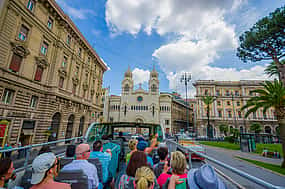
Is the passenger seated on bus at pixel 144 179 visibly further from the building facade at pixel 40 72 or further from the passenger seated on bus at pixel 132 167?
the building facade at pixel 40 72

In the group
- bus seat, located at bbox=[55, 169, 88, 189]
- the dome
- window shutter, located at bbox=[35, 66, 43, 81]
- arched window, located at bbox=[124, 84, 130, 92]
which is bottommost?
bus seat, located at bbox=[55, 169, 88, 189]

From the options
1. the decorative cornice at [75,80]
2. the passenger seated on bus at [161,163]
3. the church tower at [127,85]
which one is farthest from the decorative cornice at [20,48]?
the church tower at [127,85]

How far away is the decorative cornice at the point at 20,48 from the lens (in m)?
12.1

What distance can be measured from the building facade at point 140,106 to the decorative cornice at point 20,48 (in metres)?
35.4

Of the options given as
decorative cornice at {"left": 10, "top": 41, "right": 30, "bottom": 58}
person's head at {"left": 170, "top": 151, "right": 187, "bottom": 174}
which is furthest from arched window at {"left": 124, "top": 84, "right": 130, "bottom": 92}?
person's head at {"left": 170, "top": 151, "right": 187, "bottom": 174}

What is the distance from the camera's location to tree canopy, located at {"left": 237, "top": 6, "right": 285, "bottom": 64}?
1619 cm

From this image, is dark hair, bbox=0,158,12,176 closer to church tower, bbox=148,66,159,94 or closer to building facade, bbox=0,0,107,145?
building facade, bbox=0,0,107,145

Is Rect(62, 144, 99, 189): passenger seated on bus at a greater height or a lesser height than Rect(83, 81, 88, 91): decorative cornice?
lesser

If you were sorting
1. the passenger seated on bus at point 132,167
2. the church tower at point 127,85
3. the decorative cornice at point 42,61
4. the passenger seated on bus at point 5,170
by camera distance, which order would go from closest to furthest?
the passenger seated on bus at point 5,170
the passenger seated on bus at point 132,167
the decorative cornice at point 42,61
the church tower at point 127,85

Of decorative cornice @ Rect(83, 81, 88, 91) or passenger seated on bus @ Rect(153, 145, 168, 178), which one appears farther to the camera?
decorative cornice @ Rect(83, 81, 88, 91)

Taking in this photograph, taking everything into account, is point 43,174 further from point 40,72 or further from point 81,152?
point 40,72

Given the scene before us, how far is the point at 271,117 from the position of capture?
44000 mm

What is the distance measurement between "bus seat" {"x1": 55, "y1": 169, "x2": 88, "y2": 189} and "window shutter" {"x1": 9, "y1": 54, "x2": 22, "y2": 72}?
1496cm

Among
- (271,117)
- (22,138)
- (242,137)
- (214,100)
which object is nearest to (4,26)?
(22,138)
